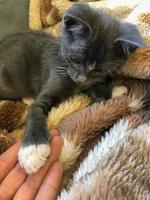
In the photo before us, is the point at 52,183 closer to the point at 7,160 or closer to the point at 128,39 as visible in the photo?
the point at 7,160

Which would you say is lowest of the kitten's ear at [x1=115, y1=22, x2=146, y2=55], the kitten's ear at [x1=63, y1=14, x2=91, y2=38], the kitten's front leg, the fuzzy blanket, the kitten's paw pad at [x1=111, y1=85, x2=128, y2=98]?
the kitten's paw pad at [x1=111, y1=85, x2=128, y2=98]

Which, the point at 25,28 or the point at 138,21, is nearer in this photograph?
the point at 138,21

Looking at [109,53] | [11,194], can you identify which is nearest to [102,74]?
[109,53]

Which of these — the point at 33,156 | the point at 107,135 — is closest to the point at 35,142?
the point at 33,156

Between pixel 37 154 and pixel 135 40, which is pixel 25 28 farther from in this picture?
pixel 37 154

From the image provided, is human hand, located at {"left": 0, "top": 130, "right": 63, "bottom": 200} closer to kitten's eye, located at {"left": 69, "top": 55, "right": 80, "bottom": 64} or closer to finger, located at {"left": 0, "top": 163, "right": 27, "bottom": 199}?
finger, located at {"left": 0, "top": 163, "right": 27, "bottom": 199}

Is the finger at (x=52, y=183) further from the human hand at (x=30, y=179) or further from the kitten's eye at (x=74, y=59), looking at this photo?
the kitten's eye at (x=74, y=59)

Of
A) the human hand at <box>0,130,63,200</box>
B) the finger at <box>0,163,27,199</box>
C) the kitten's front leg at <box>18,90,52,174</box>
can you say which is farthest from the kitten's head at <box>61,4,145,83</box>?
the finger at <box>0,163,27,199</box>

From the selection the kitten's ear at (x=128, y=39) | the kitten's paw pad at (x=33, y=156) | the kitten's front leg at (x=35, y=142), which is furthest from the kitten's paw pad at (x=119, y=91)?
the kitten's paw pad at (x=33, y=156)
